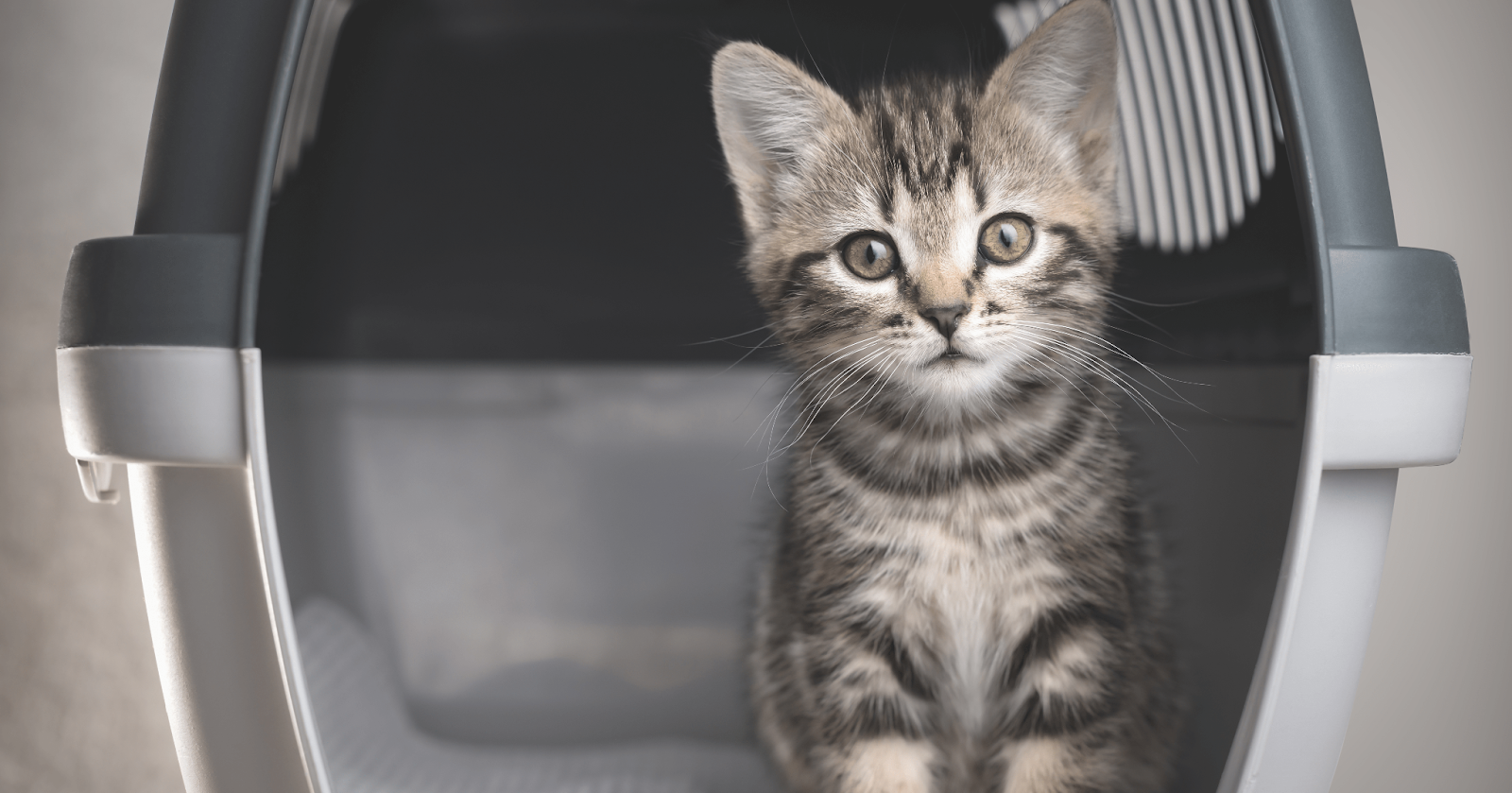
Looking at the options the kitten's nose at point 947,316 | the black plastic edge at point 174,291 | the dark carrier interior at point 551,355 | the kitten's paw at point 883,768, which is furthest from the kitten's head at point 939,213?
the black plastic edge at point 174,291

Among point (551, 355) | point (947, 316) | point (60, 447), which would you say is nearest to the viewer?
point (947, 316)

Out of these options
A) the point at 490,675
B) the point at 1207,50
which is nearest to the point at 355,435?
the point at 490,675

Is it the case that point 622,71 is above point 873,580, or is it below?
above

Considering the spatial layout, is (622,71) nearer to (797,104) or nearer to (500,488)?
(797,104)

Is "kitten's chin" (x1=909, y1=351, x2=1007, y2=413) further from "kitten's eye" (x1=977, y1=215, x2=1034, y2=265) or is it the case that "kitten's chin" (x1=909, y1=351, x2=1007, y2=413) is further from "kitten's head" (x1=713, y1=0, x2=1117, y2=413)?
"kitten's eye" (x1=977, y1=215, x2=1034, y2=265)

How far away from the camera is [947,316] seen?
75 centimetres

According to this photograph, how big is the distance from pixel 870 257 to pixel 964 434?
8.1 inches

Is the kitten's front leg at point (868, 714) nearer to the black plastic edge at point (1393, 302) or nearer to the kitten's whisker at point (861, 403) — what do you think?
the kitten's whisker at point (861, 403)

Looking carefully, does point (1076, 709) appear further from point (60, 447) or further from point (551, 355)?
point (60, 447)

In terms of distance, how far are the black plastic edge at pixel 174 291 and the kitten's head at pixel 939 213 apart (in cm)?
48

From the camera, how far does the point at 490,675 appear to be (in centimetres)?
125

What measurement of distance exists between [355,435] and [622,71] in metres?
0.67

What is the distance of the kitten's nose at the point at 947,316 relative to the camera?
0.75 metres

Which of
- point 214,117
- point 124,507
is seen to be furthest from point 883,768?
point 124,507
